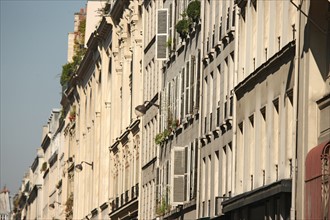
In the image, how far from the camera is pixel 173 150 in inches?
1945

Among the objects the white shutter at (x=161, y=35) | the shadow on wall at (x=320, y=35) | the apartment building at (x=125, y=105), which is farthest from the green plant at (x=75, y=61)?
the shadow on wall at (x=320, y=35)

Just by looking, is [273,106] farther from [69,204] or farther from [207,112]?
[69,204]

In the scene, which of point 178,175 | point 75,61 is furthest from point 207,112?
point 75,61

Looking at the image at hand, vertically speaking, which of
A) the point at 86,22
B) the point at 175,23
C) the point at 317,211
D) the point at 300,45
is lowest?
the point at 317,211

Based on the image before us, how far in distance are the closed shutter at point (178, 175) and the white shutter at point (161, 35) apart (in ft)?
24.0

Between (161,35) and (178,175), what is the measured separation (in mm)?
8802

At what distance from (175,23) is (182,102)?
4.85m

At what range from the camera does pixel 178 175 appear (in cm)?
4912

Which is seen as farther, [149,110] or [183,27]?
[149,110]

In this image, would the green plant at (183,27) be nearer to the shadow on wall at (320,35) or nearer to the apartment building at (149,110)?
the apartment building at (149,110)

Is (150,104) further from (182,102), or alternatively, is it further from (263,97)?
(263,97)

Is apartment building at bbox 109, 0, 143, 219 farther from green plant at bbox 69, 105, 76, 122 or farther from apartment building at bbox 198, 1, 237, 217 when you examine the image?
green plant at bbox 69, 105, 76, 122

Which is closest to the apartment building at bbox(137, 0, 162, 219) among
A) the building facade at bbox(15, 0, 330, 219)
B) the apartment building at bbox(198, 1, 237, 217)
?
the building facade at bbox(15, 0, 330, 219)

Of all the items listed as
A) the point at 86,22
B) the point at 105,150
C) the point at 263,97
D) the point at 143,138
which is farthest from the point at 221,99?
the point at 86,22
